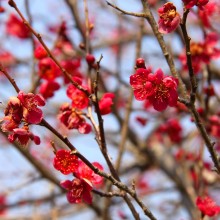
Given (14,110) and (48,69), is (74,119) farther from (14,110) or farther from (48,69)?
(48,69)

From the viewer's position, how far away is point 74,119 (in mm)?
1696

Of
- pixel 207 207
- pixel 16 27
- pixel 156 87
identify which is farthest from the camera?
pixel 16 27

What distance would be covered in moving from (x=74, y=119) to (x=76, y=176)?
0.30 m

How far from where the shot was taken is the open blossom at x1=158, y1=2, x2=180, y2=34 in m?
1.42

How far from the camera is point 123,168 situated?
4902 mm

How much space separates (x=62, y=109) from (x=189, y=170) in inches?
99.0

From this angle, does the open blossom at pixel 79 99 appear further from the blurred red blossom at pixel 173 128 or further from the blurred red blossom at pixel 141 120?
the blurred red blossom at pixel 173 128

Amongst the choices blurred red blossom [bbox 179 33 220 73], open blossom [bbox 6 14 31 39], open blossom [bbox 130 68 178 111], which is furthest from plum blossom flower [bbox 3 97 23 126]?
open blossom [bbox 6 14 31 39]

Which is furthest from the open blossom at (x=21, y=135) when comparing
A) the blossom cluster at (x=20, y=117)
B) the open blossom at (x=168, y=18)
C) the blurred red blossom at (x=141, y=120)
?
the blurred red blossom at (x=141, y=120)

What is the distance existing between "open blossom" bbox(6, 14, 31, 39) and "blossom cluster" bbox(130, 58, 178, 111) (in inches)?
82.3

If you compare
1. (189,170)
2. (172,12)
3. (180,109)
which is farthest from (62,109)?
(189,170)

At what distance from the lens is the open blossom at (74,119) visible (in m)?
1.69

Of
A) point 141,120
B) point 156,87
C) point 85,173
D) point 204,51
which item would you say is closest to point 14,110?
point 85,173

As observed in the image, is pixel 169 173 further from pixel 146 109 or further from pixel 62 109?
pixel 62 109
